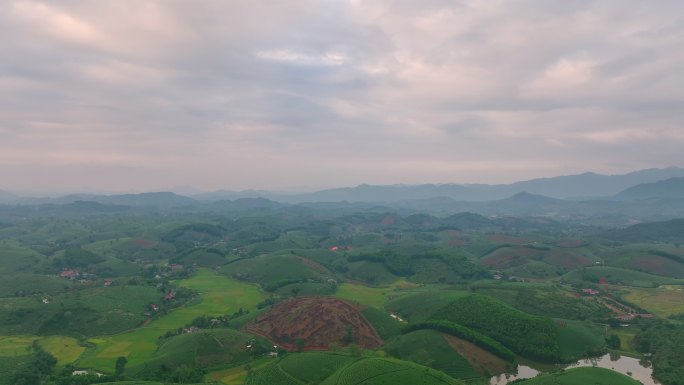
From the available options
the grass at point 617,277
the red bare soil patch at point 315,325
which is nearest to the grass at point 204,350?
the red bare soil patch at point 315,325

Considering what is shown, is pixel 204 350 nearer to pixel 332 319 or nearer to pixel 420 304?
pixel 332 319

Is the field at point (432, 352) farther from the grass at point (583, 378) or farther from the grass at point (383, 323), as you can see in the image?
the grass at point (583, 378)

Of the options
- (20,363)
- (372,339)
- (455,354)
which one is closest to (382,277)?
(372,339)

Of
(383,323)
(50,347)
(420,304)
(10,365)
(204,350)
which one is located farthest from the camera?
(420,304)

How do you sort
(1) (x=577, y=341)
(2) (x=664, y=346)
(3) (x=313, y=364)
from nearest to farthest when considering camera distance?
(3) (x=313, y=364), (2) (x=664, y=346), (1) (x=577, y=341)

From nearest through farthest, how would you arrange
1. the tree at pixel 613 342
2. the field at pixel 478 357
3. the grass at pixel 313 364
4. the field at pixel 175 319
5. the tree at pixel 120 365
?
the grass at pixel 313 364
the tree at pixel 120 365
the field at pixel 478 357
the field at pixel 175 319
the tree at pixel 613 342

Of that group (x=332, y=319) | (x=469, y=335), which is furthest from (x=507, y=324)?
(x=332, y=319)
